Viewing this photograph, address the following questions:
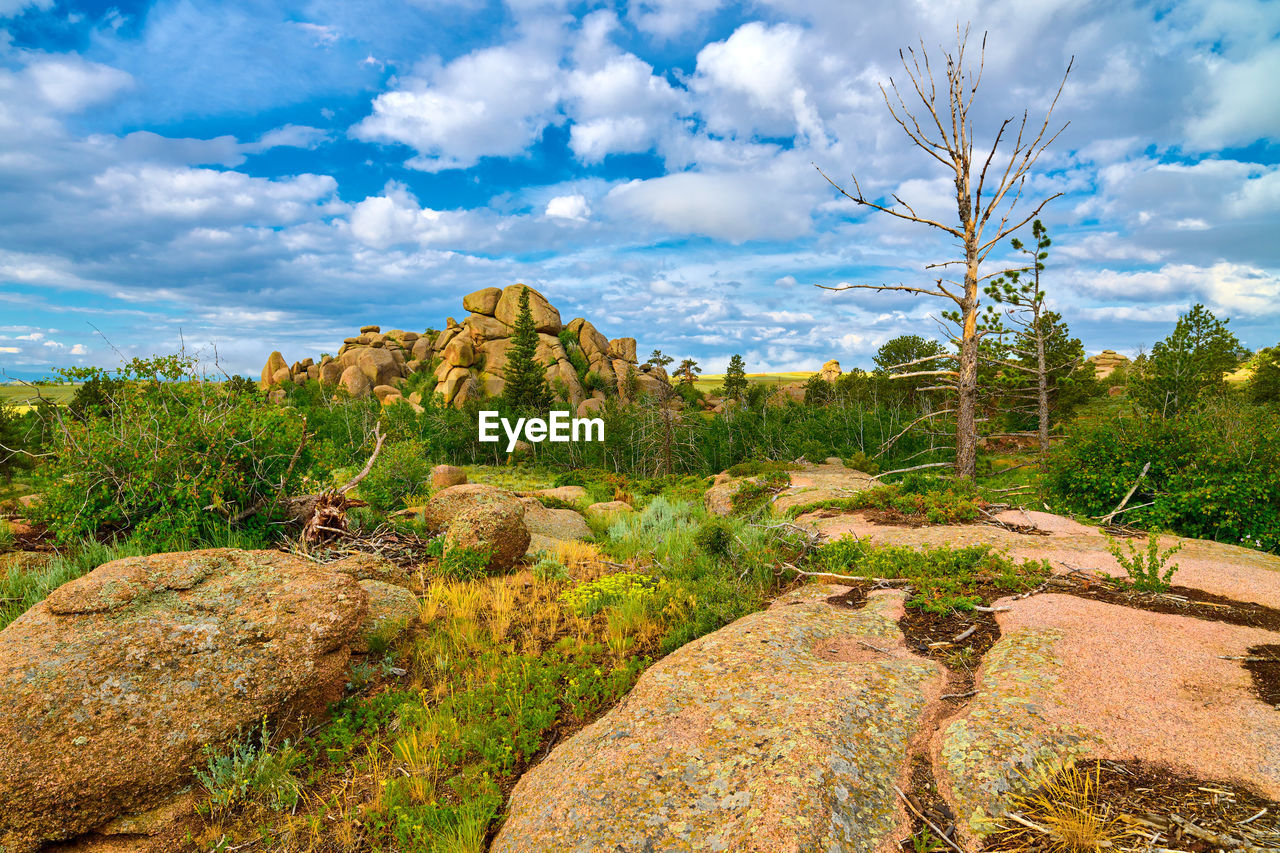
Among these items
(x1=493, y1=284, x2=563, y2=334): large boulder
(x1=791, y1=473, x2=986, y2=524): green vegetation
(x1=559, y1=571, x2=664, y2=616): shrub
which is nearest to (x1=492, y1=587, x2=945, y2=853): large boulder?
(x1=559, y1=571, x2=664, y2=616): shrub

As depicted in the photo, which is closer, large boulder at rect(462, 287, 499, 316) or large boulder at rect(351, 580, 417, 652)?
large boulder at rect(351, 580, 417, 652)

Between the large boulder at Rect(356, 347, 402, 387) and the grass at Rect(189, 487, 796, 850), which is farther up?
the large boulder at Rect(356, 347, 402, 387)

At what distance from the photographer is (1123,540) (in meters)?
8.11

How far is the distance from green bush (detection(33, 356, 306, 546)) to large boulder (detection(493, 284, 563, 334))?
147 ft

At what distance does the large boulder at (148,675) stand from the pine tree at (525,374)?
35.8 metres

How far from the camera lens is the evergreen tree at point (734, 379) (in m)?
48.3

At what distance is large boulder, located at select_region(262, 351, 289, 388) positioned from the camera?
194ft

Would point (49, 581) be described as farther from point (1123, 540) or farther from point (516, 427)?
point (516, 427)

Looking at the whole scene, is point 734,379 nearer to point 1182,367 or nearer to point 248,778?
point 1182,367

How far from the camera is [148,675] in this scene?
4617 mm

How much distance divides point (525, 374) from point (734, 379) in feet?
55.0

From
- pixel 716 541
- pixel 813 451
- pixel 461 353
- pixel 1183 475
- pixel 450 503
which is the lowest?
pixel 716 541

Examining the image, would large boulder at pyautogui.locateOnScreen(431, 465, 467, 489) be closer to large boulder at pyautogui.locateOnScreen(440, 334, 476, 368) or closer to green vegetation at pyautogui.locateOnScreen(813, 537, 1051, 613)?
green vegetation at pyautogui.locateOnScreen(813, 537, 1051, 613)

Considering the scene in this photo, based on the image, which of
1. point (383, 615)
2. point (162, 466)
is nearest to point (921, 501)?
point (383, 615)
